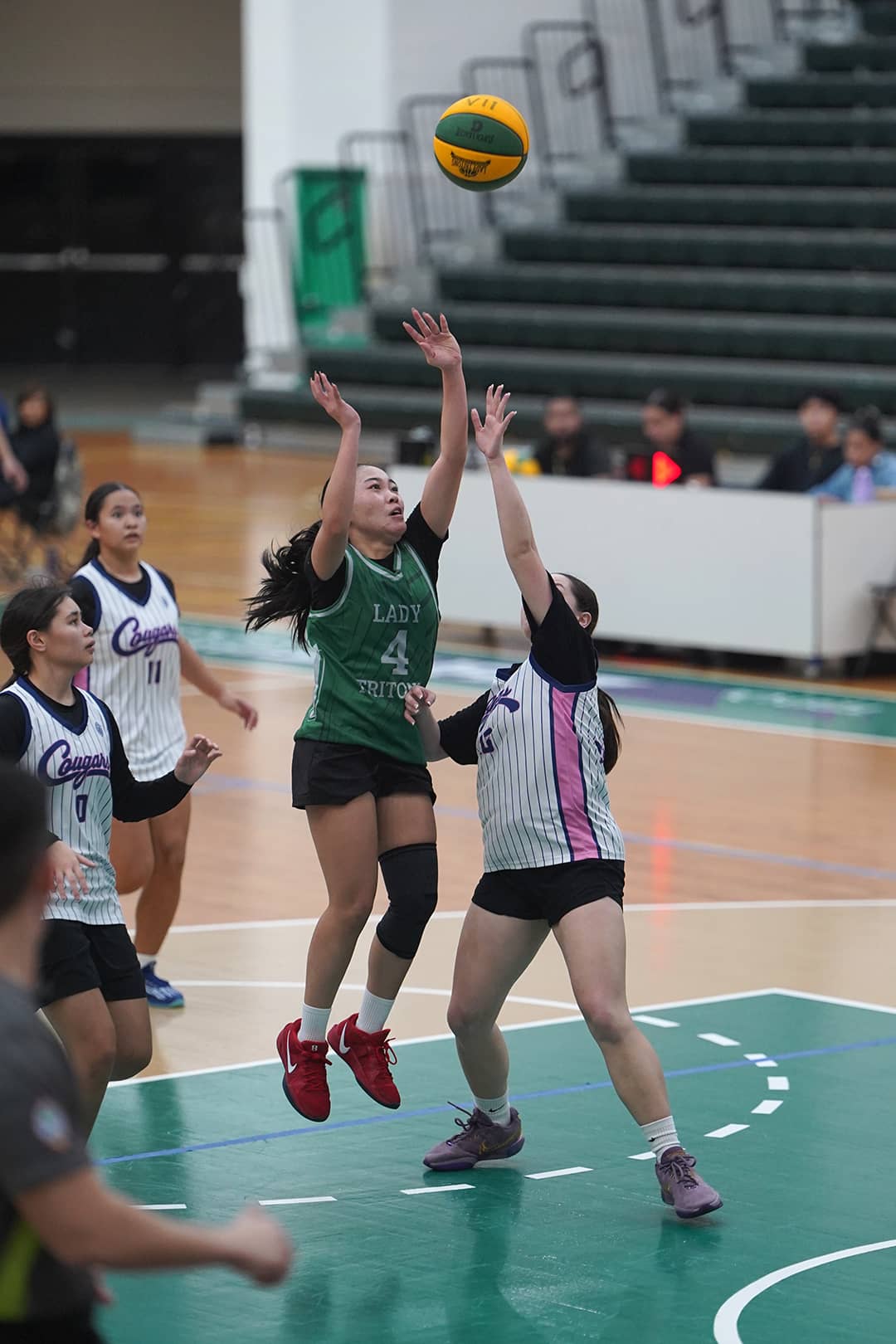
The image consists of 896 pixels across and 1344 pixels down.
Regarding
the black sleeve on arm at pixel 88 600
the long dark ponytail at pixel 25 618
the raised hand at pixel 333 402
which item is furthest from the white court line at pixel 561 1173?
the black sleeve on arm at pixel 88 600

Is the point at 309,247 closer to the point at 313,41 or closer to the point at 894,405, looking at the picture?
the point at 313,41

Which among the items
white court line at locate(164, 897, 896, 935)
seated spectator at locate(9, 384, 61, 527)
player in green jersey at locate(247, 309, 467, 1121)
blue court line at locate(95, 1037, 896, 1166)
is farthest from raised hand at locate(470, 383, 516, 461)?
seated spectator at locate(9, 384, 61, 527)

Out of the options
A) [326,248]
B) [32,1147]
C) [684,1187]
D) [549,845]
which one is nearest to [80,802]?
[549,845]

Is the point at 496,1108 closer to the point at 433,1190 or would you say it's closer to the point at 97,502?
the point at 433,1190

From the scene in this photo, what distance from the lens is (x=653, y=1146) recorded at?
5.49 m

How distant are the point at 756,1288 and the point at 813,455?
32.1 ft

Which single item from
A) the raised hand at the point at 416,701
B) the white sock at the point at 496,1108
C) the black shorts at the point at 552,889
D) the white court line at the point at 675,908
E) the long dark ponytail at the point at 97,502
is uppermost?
the long dark ponytail at the point at 97,502

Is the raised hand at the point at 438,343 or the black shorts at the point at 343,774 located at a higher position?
the raised hand at the point at 438,343

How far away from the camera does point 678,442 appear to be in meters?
14.5

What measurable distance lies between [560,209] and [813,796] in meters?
15.8

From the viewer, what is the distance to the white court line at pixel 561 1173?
5.85 m

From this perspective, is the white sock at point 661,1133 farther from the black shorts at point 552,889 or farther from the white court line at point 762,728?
the white court line at point 762,728

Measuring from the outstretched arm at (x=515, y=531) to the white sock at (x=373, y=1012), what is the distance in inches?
41.8

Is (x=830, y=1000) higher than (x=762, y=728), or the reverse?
(x=762, y=728)
